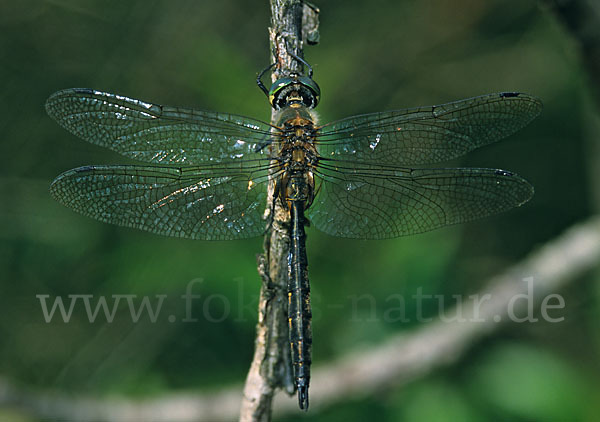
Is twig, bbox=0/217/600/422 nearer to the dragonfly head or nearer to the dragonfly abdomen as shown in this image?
the dragonfly abdomen

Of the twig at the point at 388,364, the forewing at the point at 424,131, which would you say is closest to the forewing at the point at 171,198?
the forewing at the point at 424,131

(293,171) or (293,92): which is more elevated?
(293,92)

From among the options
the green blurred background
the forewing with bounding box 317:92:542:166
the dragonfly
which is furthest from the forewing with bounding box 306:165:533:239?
the green blurred background

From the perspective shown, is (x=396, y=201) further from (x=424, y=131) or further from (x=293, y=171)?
(x=293, y=171)

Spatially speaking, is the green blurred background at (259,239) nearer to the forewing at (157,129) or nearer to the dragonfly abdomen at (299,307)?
the dragonfly abdomen at (299,307)

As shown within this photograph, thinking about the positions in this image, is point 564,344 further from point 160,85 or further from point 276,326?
point 160,85

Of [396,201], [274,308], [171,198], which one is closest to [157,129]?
[171,198]
